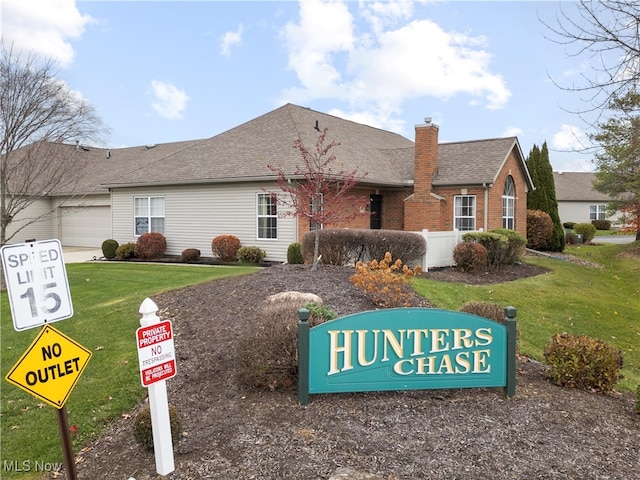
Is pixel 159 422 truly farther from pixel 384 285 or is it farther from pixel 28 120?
pixel 28 120

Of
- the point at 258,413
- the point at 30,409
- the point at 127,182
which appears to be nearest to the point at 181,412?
the point at 258,413

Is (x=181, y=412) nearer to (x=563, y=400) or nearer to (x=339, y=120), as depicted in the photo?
(x=563, y=400)

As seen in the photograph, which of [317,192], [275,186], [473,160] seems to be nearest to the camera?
[317,192]

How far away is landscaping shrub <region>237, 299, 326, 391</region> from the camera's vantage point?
5438mm

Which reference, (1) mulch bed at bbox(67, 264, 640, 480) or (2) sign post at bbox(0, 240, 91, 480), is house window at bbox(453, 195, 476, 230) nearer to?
(1) mulch bed at bbox(67, 264, 640, 480)

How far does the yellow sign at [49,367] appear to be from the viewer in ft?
11.9

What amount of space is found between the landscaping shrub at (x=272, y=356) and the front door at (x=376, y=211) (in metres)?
15.3

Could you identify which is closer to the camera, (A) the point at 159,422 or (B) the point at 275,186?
(A) the point at 159,422

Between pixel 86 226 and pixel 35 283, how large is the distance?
25584 mm

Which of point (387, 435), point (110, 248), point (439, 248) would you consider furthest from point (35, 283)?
point (110, 248)

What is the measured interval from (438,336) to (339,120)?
21.0 m

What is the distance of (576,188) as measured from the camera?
53.4 meters

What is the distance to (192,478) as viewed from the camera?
3.93m

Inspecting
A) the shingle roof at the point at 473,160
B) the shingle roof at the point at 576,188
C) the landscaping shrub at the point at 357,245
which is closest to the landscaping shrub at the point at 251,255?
the landscaping shrub at the point at 357,245
